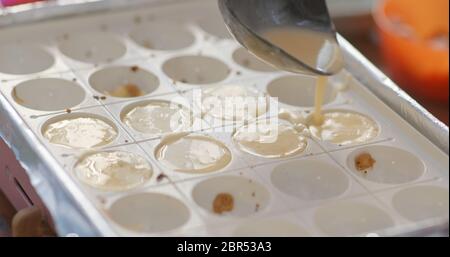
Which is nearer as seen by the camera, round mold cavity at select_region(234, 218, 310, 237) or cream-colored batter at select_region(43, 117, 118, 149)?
round mold cavity at select_region(234, 218, 310, 237)

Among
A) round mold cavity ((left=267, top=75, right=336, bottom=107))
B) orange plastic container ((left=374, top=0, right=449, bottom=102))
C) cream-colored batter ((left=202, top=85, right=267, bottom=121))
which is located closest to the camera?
Answer: cream-colored batter ((left=202, top=85, right=267, bottom=121))

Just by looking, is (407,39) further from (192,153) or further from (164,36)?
(192,153)

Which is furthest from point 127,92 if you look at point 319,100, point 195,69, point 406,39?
point 406,39

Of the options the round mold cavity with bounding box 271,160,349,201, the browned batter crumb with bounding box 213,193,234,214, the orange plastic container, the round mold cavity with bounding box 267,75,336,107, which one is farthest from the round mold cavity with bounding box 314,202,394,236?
the orange plastic container

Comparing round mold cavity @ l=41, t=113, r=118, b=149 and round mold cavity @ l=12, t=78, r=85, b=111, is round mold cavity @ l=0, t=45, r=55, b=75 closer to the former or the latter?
round mold cavity @ l=12, t=78, r=85, b=111

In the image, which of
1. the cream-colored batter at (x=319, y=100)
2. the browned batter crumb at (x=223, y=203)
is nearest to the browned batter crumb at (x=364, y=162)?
the cream-colored batter at (x=319, y=100)

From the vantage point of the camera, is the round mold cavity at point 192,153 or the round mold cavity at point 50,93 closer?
the round mold cavity at point 192,153

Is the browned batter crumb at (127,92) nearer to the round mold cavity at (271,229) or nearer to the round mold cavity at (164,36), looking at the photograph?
the round mold cavity at (164,36)
